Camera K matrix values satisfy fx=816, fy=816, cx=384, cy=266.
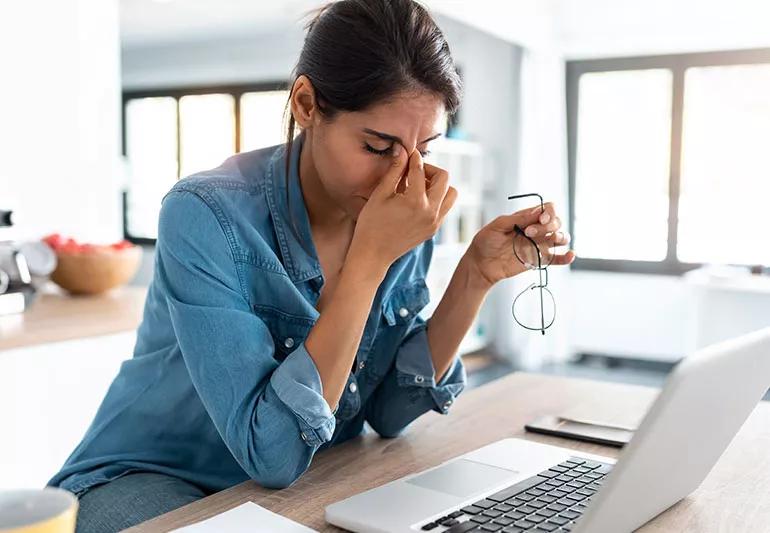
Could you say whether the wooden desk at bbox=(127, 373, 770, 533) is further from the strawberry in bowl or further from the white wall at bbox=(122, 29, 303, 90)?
the white wall at bbox=(122, 29, 303, 90)

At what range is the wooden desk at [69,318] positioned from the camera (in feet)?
6.32

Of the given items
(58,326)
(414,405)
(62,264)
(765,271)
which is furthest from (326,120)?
(765,271)

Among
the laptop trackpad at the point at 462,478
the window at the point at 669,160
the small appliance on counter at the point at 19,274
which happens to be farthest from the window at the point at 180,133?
the laptop trackpad at the point at 462,478

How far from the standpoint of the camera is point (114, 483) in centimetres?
110

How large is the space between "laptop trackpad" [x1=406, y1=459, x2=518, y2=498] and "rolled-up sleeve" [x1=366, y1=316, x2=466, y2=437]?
0.18m

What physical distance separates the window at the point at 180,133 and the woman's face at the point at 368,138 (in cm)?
567

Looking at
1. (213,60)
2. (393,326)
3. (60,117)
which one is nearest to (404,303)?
(393,326)

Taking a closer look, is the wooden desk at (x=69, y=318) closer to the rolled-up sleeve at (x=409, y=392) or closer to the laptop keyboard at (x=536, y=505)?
the rolled-up sleeve at (x=409, y=392)

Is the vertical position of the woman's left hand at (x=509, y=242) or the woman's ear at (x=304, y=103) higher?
the woman's ear at (x=304, y=103)

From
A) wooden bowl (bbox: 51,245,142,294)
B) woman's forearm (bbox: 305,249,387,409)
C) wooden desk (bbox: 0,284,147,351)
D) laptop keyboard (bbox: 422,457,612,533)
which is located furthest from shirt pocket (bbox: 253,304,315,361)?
wooden bowl (bbox: 51,245,142,294)

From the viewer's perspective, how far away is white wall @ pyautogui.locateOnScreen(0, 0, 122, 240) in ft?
8.13

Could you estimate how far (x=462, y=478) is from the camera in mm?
1001

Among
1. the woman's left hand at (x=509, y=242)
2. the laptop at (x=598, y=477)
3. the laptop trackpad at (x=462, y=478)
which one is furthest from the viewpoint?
the woman's left hand at (x=509, y=242)

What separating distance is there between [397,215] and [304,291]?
0.66 feet
